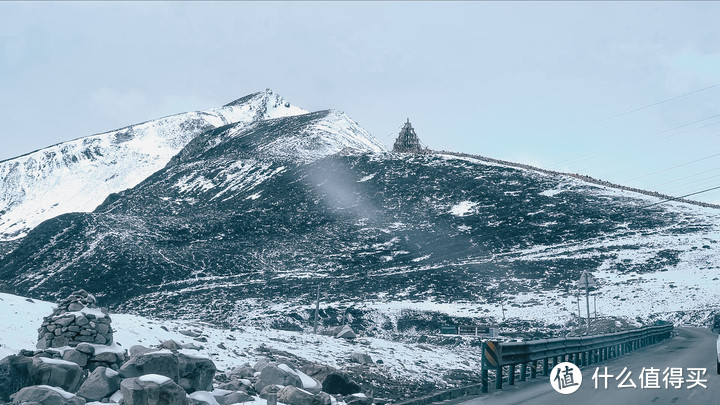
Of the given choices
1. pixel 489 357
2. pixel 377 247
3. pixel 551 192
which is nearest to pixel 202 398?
pixel 489 357

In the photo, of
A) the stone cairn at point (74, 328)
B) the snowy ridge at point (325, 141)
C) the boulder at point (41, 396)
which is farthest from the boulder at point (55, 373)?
the snowy ridge at point (325, 141)

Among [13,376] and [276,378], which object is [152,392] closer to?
[13,376]

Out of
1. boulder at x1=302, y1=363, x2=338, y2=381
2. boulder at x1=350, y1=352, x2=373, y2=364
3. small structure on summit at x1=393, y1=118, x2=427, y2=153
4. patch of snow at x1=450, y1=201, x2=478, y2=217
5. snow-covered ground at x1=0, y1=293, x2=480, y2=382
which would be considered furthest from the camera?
small structure on summit at x1=393, y1=118, x2=427, y2=153

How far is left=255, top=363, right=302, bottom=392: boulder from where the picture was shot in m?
13.0

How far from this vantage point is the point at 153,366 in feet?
37.0

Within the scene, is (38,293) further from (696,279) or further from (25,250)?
(696,279)

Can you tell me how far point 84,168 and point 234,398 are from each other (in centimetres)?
15417

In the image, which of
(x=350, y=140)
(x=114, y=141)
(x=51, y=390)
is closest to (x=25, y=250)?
(x=350, y=140)

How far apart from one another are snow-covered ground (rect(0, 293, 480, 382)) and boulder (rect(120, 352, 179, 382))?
3269 millimetres

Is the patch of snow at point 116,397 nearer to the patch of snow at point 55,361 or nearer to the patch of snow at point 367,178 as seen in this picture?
the patch of snow at point 55,361

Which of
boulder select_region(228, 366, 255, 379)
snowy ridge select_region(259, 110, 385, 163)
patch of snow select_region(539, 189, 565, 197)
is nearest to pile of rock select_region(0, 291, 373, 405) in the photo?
boulder select_region(228, 366, 255, 379)

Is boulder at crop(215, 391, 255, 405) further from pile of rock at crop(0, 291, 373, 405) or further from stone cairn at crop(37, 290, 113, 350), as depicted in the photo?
stone cairn at crop(37, 290, 113, 350)

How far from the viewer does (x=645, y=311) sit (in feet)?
160

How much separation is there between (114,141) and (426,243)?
12270cm
